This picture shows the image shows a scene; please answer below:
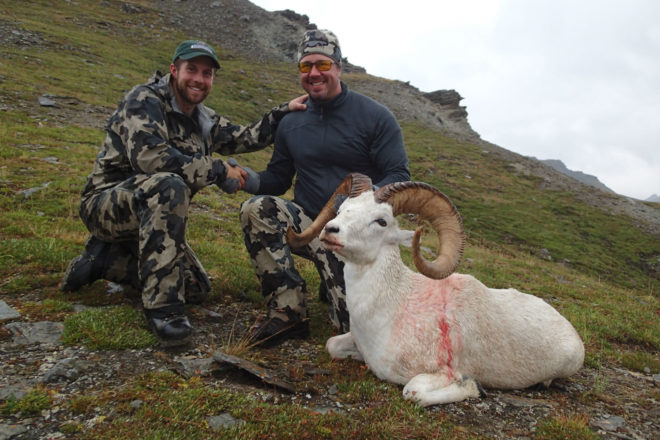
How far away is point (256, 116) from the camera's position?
3947 cm

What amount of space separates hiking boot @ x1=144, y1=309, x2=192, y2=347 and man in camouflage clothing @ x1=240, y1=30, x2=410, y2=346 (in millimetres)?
1168

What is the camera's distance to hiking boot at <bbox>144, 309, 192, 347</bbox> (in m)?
5.00

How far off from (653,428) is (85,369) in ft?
20.6

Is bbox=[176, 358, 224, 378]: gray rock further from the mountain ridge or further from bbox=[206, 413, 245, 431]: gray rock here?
the mountain ridge

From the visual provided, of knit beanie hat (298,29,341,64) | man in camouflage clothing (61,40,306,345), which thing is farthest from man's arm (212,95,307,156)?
knit beanie hat (298,29,341,64)

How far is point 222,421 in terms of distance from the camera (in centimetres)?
362

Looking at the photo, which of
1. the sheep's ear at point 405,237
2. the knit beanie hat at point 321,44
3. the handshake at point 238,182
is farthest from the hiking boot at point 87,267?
the sheep's ear at point 405,237

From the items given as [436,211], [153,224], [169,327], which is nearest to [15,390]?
[169,327]

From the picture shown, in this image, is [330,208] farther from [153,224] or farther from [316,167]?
[153,224]

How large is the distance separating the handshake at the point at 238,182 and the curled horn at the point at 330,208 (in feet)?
3.57

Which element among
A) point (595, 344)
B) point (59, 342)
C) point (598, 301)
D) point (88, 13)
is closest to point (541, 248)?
→ point (598, 301)

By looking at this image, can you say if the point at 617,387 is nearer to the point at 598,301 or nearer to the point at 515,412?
the point at 515,412

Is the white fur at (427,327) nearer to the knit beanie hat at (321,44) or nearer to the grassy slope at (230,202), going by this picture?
the grassy slope at (230,202)

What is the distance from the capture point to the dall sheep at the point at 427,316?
4.72 m
